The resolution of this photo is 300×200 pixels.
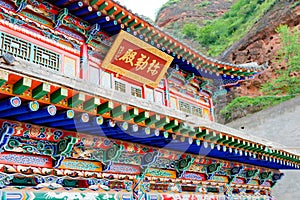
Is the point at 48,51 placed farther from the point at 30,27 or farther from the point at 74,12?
the point at 74,12

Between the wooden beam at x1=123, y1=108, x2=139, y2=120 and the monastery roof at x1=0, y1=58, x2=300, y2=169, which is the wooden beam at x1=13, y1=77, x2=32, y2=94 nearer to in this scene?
the monastery roof at x1=0, y1=58, x2=300, y2=169

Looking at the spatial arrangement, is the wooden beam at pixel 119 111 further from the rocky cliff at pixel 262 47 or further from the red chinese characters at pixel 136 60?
the rocky cliff at pixel 262 47

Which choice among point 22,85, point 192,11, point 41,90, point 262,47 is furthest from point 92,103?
point 192,11

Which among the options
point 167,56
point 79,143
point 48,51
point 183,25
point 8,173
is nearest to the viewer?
point 8,173

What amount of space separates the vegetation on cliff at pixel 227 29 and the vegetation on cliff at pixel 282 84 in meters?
7.82

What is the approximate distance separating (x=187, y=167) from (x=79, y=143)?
9.50 ft

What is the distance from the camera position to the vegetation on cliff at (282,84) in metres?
24.3

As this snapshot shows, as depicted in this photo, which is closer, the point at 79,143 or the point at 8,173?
the point at 8,173

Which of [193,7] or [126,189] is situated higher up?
[193,7]

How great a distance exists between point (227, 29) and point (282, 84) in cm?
1462

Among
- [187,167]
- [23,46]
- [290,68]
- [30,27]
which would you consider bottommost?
[187,167]

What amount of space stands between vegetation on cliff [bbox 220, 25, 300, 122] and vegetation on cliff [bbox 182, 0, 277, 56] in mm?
7818

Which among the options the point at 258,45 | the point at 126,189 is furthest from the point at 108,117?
the point at 258,45

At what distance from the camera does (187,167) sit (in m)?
6.88
